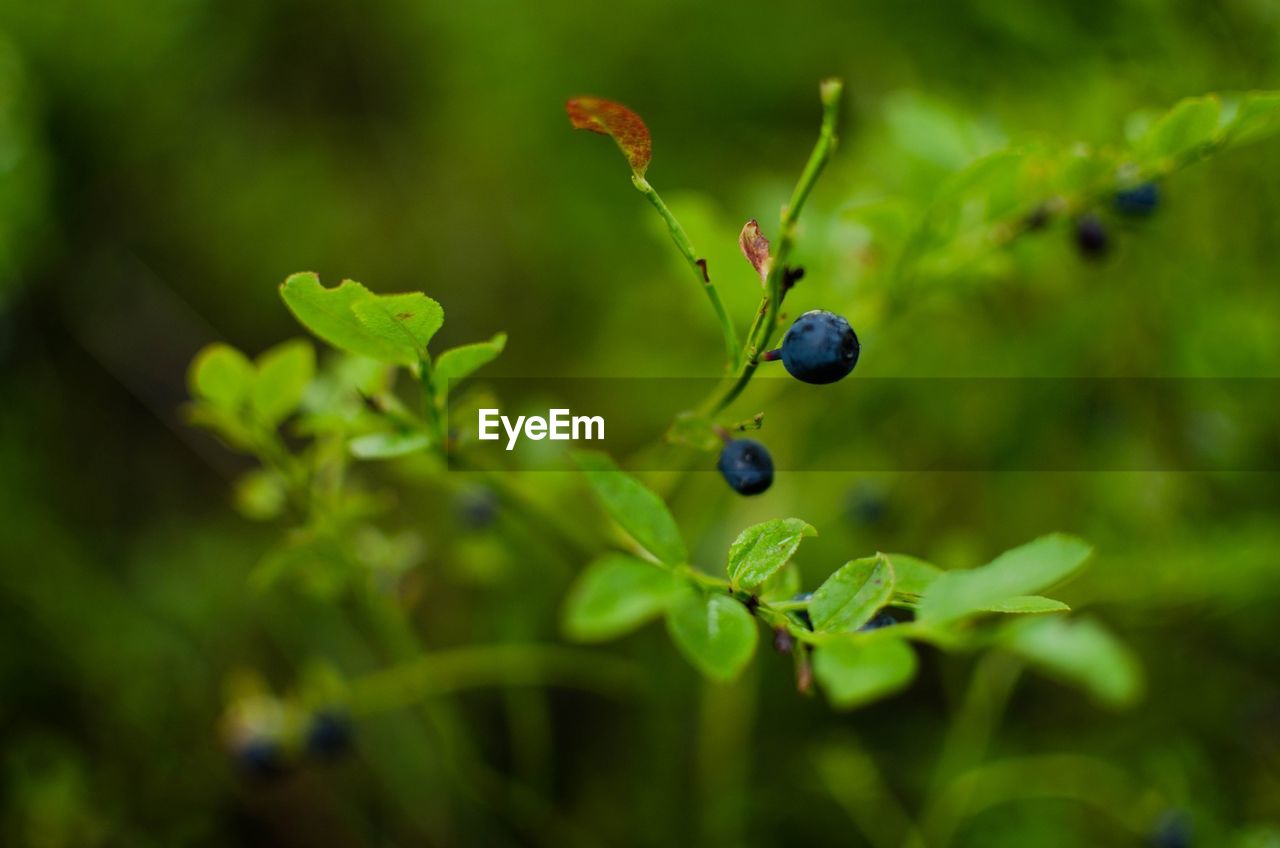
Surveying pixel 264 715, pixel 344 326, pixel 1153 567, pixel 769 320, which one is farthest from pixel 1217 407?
pixel 264 715

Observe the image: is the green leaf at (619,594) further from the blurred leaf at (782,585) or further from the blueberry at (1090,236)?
the blueberry at (1090,236)

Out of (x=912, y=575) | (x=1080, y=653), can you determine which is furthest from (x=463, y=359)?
(x=1080, y=653)

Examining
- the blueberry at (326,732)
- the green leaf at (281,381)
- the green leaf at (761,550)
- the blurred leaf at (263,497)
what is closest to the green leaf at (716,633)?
the green leaf at (761,550)

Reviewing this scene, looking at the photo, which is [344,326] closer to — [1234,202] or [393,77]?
[1234,202]

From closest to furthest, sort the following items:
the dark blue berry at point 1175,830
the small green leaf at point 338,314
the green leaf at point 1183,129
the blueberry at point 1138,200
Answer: the small green leaf at point 338,314
the green leaf at point 1183,129
the blueberry at point 1138,200
the dark blue berry at point 1175,830

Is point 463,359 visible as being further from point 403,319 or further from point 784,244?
point 784,244
